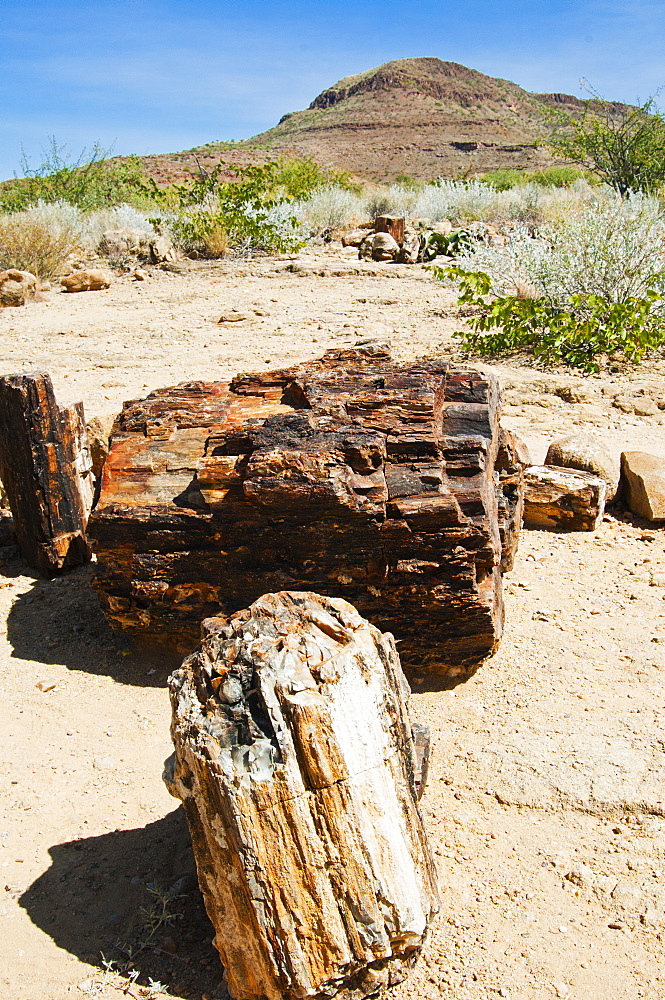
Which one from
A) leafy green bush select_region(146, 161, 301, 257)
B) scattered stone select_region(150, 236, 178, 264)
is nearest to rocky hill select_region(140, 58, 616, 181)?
leafy green bush select_region(146, 161, 301, 257)

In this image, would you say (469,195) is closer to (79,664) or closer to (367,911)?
(79,664)

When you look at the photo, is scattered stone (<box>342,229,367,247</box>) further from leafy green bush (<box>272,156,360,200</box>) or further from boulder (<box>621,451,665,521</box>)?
boulder (<box>621,451,665,521</box>)

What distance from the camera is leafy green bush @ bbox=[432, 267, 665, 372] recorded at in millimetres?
7305

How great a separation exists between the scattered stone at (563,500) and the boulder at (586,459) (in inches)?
10.5

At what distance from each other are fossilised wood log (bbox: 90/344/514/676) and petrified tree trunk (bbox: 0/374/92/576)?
2.24 ft

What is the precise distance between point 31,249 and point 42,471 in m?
8.86

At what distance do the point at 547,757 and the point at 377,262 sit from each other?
34.0 feet

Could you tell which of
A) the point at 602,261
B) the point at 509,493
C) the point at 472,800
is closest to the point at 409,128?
the point at 602,261

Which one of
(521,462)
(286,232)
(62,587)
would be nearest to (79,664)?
(62,587)

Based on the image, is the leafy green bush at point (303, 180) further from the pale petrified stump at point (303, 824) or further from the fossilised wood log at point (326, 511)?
the pale petrified stump at point (303, 824)

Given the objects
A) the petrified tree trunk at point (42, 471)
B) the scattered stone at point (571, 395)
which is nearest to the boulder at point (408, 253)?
the scattered stone at point (571, 395)

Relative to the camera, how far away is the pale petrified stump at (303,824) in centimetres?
178

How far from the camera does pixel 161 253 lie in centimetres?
1229

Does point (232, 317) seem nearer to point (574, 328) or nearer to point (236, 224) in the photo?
point (574, 328)
